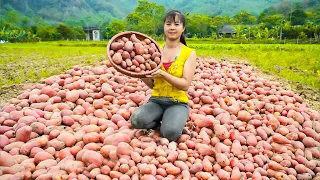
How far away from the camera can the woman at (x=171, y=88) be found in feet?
7.29

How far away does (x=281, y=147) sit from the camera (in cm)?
220

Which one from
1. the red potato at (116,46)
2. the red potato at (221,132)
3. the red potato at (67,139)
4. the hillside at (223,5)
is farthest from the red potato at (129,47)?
the hillside at (223,5)

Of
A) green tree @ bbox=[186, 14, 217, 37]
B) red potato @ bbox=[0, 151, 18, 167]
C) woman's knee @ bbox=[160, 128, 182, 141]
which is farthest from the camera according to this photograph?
green tree @ bbox=[186, 14, 217, 37]

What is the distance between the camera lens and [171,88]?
2418 millimetres

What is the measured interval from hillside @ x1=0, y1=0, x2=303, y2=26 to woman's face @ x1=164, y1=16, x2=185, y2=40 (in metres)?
49.7

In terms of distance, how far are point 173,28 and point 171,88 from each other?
0.48 meters

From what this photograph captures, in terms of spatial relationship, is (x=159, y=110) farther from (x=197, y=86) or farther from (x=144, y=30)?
(x=144, y=30)

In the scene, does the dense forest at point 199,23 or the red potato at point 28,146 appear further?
the dense forest at point 199,23

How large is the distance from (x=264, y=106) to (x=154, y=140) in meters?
1.24

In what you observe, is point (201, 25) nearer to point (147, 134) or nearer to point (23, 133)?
point (147, 134)

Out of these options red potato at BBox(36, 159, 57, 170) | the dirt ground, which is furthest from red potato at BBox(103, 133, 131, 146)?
the dirt ground

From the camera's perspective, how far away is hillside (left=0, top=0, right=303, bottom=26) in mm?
58844

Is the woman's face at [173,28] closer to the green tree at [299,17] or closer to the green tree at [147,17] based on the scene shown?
the green tree at [147,17]

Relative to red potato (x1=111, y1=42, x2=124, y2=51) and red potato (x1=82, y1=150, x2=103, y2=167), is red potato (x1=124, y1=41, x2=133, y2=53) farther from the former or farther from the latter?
red potato (x1=82, y1=150, x2=103, y2=167)
